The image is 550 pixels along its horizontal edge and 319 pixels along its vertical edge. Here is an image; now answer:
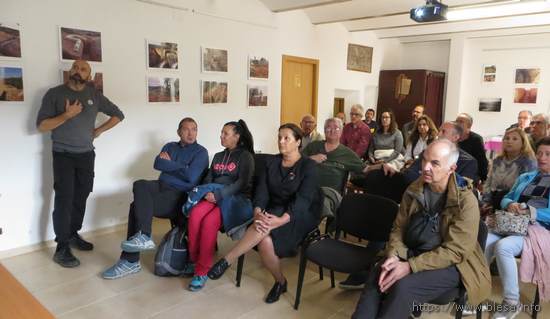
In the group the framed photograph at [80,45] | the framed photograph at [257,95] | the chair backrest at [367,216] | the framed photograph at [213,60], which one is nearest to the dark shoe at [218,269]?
the chair backrest at [367,216]

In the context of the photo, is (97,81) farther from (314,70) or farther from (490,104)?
(490,104)

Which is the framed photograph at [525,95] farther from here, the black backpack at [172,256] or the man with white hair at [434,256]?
the black backpack at [172,256]

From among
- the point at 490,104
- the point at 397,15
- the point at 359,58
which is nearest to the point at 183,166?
the point at 397,15

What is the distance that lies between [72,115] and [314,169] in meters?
1.93

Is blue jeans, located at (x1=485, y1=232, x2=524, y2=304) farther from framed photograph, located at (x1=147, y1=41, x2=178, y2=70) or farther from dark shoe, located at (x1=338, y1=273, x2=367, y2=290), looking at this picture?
framed photograph, located at (x1=147, y1=41, x2=178, y2=70)

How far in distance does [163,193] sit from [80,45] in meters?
1.60

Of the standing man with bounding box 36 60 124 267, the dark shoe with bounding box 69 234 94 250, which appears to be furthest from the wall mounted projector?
the dark shoe with bounding box 69 234 94 250

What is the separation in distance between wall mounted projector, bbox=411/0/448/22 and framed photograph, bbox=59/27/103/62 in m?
3.30

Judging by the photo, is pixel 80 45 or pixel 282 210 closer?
pixel 282 210

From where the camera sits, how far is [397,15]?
5688 mm

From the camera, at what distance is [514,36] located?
22.7 feet

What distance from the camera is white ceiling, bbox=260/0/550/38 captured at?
4.75m

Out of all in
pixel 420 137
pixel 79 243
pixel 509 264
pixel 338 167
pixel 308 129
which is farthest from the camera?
pixel 308 129

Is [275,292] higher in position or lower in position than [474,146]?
lower
